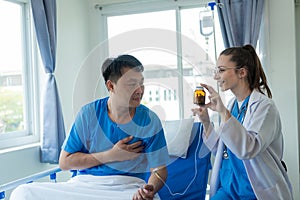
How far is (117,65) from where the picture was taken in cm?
132

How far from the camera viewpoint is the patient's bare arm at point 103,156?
1327mm

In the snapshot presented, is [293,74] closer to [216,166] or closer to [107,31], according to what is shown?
[216,166]

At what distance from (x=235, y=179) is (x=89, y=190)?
0.63 metres

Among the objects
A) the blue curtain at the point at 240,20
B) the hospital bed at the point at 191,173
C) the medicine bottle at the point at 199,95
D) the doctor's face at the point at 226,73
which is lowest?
the hospital bed at the point at 191,173


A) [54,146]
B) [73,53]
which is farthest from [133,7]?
[54,146]

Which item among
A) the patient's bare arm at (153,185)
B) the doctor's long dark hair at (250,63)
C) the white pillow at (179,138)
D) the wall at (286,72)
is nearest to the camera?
the patient's bare arm at (153,185)

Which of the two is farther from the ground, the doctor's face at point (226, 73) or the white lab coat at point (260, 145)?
the doctor's face at point (226, 73)

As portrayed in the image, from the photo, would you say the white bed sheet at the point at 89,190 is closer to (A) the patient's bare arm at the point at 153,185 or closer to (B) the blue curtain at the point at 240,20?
(A) the patient's bare arm at the point at 153,185

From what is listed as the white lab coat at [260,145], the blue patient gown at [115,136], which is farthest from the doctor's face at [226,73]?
the blue patient gown at [115,136]

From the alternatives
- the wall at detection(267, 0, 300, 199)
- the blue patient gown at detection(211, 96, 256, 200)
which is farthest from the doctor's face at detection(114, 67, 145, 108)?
the wall at detection(267, 0, 300, 199)

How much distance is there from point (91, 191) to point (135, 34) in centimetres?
62

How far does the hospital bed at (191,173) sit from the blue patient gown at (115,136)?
472 mm

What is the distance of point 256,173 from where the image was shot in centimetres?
137

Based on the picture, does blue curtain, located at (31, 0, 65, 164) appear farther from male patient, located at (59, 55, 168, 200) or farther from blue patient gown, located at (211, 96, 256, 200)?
blue patient gown, located at (211, 96, 256, 200)
